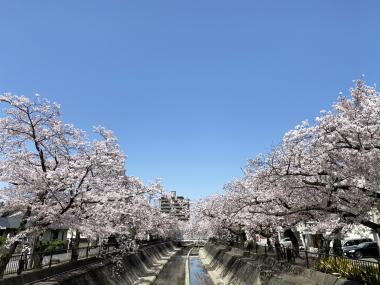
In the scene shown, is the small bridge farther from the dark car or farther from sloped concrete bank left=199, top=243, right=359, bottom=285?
sloped concrete bank left=199, top=243, right=359, bottom=285

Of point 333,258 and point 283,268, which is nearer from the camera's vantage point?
point 333,258

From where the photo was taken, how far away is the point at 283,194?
17578 millimetres

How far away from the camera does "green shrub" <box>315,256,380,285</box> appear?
1378 cm

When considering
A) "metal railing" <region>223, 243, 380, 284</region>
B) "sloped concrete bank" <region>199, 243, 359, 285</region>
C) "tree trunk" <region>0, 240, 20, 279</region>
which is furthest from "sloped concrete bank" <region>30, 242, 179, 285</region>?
"metal railing" <region>223, 243, 380, 284</region>

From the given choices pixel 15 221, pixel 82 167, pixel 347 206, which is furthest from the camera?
pixel 15 221

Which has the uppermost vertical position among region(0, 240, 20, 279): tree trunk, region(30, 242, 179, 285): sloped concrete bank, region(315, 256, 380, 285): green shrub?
region(0, 240, 20, 279): tree trunk

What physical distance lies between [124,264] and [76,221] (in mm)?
20247

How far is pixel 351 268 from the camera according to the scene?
51.4 ft

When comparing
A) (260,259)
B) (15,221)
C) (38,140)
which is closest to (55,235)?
(15,221)

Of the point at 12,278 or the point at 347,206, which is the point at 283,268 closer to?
A: the point at 347,206

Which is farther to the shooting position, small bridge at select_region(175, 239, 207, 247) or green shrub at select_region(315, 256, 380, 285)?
small bridge at select_region(175, 239, 207, 247)

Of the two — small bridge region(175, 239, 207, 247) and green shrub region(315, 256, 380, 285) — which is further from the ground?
small bridge region(175, 239, 207, 247)

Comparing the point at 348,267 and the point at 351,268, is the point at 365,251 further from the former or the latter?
the point at 351,268

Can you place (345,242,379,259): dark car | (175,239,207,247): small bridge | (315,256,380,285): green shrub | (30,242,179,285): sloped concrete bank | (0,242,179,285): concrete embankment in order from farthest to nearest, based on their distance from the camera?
(175,239,207,247): small bridge
(345,242,379,259): dark car
(30,242,179,285): sloped concrete bank
(0,242,179,285): concrete embankment
(315,256,380,285): green shrub
